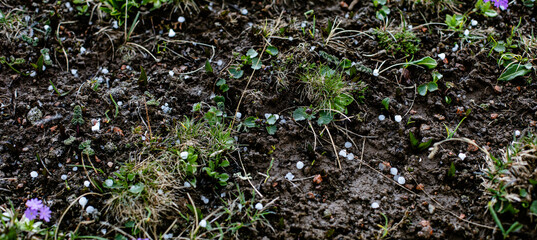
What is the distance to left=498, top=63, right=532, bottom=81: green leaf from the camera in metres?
2.87

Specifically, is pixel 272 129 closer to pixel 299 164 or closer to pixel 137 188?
pixel 299 164

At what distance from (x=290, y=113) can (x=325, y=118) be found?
25cm

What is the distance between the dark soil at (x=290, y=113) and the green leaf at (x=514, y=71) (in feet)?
0.18

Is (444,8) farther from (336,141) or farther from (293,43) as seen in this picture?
(336,141)

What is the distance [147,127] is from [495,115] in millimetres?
2388

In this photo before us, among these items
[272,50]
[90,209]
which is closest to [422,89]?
[272,50]

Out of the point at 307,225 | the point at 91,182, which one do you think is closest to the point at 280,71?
the point at 307,225

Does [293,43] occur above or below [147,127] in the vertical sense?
above

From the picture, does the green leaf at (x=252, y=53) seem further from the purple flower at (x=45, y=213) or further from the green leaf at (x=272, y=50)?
the purple flower at (x=45, y=213)

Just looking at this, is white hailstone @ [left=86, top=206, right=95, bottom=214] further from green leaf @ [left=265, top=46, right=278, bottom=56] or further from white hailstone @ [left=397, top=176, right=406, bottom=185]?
white hailstone @ [left=397, top=176, right=406, bottom=185]

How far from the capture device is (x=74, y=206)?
7.94ft

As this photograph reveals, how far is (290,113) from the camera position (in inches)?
111

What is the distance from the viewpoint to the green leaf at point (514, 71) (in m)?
2.87

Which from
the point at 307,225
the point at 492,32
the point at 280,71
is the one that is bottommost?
the point at 307,225
